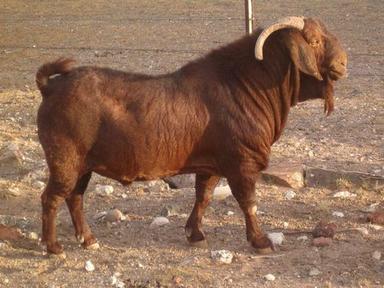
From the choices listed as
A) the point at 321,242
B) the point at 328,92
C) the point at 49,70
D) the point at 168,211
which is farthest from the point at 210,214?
the point at 49,70

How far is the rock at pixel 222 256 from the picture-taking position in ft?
20.0

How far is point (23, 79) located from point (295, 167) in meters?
8.14

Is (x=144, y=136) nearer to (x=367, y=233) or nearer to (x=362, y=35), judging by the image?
(x=367, y=233)

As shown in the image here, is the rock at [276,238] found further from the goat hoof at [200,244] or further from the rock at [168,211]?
the rock at [168,211]

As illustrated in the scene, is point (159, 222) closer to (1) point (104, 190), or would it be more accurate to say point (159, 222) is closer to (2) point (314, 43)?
(1) point (104, 190)

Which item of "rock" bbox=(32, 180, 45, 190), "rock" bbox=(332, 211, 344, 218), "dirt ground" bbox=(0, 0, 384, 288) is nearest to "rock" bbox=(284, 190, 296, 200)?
"dirt ground" bbox=(0, 0, 384, 288)

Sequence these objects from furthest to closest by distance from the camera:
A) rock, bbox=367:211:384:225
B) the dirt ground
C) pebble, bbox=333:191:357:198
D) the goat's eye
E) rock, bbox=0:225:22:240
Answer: pebble, bbox=333:191:357:198 < rock, bbox=367:211:384:225 < rock, bbox=0:225:22:240 < the goat's eye < the dirt ground

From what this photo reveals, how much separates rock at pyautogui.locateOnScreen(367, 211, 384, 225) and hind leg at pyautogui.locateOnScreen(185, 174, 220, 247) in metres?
1.51

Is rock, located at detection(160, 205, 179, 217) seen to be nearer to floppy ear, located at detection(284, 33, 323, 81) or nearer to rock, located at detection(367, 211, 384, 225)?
rock, located at detection(367, 211, 384, 225)

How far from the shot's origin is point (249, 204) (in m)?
6.28

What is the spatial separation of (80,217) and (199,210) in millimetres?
1073

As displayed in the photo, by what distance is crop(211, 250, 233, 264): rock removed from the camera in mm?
6086

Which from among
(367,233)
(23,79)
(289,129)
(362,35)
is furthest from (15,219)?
(362,35)

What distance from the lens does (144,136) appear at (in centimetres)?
603
